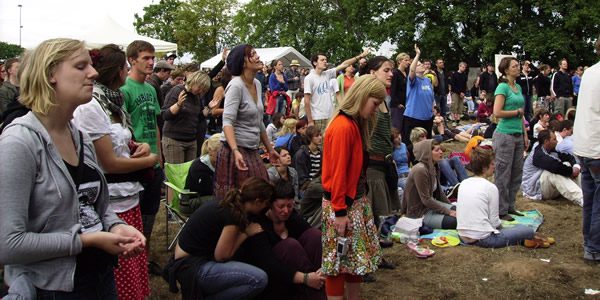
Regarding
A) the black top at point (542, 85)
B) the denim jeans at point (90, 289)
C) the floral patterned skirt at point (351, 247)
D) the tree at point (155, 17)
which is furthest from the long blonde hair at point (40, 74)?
the tree at point (155, 17)

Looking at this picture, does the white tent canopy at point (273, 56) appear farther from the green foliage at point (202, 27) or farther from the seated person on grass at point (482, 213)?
the seated person on grass at point (482, 213)

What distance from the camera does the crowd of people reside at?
178 centimetres

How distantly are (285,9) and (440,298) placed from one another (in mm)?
43091

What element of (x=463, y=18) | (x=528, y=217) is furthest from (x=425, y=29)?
(x=528, y=217)

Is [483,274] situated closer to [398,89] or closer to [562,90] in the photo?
[398,89]

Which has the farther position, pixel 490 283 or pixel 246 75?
pixel 490 283

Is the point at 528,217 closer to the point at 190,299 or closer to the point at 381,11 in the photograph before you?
the point at 190,299

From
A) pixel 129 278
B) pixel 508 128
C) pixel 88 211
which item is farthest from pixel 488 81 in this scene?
pixel 88 211

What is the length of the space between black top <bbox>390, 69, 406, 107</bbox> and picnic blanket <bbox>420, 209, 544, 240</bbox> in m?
2.67

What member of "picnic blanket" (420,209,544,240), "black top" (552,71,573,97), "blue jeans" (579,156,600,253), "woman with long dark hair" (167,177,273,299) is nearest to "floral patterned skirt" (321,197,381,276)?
"woman with long dark hair" (167,177,273,299)

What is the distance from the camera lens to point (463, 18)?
102 feet

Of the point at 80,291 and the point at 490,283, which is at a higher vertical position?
the point at 80,291

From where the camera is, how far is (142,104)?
3.98 m

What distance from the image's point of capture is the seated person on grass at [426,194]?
5.87m
